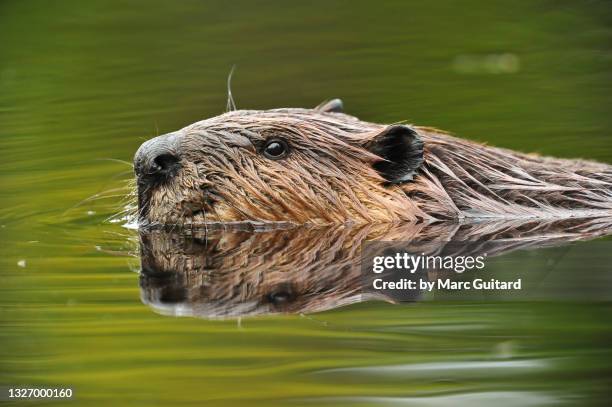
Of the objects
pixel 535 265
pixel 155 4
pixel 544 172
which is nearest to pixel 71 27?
pixel 155 4

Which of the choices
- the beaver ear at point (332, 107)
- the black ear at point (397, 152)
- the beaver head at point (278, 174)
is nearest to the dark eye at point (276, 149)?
the beaver head at point (278, 174)

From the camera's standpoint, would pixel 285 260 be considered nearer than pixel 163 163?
Yes

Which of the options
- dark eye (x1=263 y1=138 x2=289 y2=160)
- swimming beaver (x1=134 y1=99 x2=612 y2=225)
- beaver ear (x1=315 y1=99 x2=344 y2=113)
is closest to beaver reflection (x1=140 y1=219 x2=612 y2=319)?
swimming beaver (x1=134 y1=99 x2=612 y2=225)

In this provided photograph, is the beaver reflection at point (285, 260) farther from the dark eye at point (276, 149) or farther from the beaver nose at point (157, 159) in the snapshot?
the dark eye at point (276, 149)

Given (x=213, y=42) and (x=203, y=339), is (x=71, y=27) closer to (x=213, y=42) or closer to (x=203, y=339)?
(x=213, y=42)

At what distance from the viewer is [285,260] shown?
17.5 ft

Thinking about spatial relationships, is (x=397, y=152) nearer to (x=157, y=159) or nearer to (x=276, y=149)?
(x=276, y=149)

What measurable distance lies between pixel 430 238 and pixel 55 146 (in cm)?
405

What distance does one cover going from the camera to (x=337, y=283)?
15.9 feet

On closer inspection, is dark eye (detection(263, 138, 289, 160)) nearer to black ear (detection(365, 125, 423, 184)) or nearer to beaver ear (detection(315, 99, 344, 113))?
black ear (detection(365, 125, 423, 184))

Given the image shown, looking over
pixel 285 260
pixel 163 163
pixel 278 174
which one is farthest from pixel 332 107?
pixel 285 260

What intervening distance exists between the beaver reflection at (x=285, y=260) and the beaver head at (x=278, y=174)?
0.43ft

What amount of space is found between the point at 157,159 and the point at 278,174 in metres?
0.63

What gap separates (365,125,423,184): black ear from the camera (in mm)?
6066
